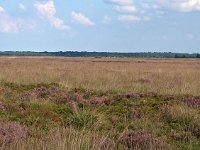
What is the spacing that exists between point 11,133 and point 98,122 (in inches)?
100

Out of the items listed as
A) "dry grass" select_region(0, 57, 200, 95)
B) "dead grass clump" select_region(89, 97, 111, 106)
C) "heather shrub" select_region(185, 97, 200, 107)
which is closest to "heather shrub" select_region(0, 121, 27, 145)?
"dead grass clump" select_region(89, 97, 111, 106)

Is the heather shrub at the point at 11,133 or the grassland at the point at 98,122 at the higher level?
the heather shrub at the point at 11,133

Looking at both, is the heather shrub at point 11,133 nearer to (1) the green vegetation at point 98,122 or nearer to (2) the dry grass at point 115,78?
(1) the green vegetation at point 98,122

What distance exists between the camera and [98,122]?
1023cm

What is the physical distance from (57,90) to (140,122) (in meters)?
7.64

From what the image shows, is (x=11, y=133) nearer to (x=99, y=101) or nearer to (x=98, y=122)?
(x=98, y=122)

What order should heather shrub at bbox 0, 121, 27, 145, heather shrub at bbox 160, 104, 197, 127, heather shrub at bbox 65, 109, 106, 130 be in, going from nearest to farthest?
heather shrub at bbox 0, 121, 27, 145, heather shrub at bbox 65, 109, 106, 130, heather shrub at bbox 160, 104, 197, 127

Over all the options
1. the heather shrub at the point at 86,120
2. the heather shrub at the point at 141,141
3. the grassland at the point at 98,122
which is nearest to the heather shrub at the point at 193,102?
the grassland at the point at 98,122

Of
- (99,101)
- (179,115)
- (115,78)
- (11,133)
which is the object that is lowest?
(115,78)

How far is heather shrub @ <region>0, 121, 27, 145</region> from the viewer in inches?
303

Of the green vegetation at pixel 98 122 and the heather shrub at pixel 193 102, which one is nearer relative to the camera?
the green vegetation at pixel 98 122

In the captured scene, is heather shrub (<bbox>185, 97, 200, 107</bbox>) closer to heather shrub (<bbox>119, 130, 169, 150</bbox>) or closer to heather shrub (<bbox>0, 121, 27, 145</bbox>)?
heather shrub (<bbox>119, 130, 169, 150</bbox>)

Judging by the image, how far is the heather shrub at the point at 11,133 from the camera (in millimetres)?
7702

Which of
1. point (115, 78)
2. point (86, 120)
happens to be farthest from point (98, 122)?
point (115, 78)
